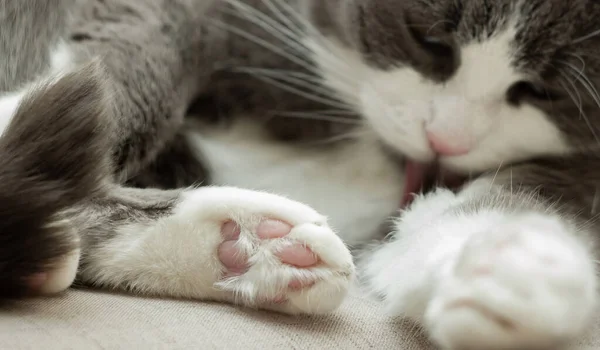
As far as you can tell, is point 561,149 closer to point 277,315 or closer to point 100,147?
point 277,315

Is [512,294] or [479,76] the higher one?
[479,76]

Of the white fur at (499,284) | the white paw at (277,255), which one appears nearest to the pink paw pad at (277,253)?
the white paw at (277,255)

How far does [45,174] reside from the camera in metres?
0.64

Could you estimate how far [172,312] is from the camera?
675mm

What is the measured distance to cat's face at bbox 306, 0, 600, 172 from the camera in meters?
0.88

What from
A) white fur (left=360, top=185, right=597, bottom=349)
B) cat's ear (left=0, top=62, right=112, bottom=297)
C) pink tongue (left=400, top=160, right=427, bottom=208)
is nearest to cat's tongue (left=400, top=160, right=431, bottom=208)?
pink tongue (left=400, top=160, right=427, bottom=208)

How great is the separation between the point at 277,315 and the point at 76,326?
19 cm

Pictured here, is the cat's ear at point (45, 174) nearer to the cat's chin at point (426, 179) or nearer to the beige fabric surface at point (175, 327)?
the beige fabric surface at point (175, 327)

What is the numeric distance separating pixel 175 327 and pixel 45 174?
0.60 feet

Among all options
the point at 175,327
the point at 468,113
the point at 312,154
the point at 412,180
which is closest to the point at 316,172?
the point at 312,154

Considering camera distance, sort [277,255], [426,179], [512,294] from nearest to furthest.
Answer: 1. [512,294]
2. [277,255]
3. [426,179]

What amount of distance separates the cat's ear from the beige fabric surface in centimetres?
5

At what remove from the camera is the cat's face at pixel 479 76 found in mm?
885

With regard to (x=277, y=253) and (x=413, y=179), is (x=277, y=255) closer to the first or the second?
(x=277, y=253)
